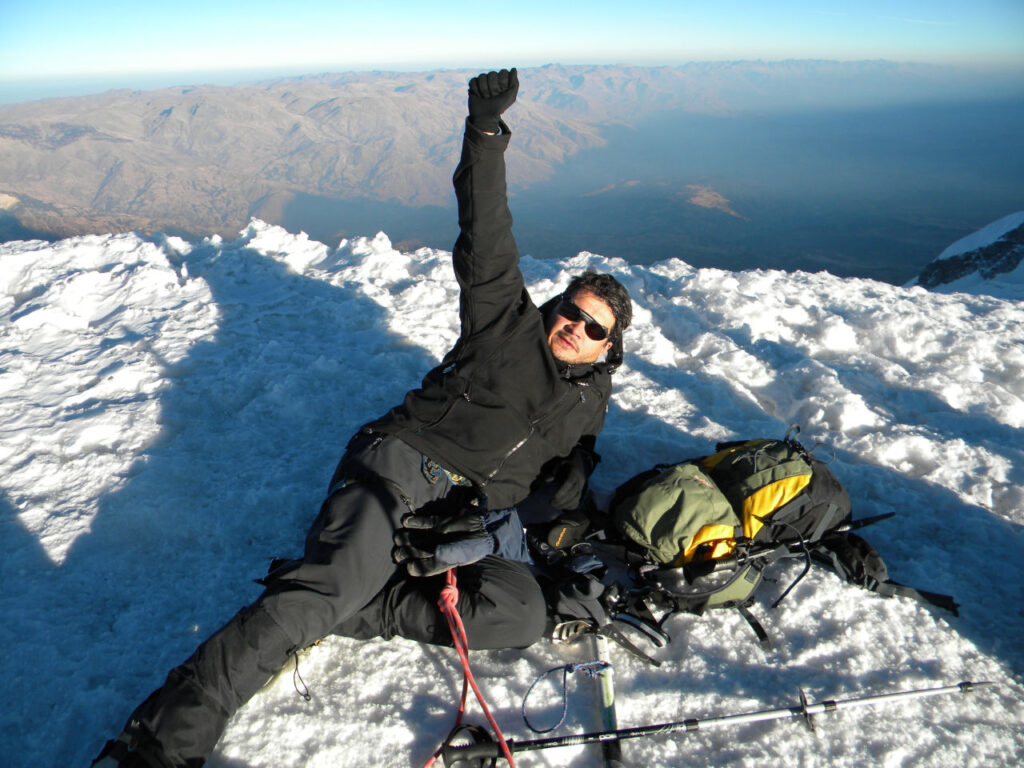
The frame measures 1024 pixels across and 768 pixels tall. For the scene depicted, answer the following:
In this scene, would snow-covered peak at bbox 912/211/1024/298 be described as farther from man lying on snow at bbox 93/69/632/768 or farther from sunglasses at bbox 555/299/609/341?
man lying on snow at bbox 93/69/632/768

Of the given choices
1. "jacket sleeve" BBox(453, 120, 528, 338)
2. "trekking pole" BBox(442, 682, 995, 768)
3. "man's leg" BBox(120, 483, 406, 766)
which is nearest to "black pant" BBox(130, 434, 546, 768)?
"man's leg" BBox(120, 483, 406, 766)

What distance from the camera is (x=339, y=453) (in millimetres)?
4824

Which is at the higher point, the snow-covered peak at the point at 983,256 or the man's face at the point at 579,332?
the man's face at the point at 579,332

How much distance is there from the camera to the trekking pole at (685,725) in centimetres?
240

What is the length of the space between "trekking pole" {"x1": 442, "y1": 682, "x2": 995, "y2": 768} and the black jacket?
140 centimetres

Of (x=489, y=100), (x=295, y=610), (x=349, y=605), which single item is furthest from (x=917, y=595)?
(x=489, y=100)

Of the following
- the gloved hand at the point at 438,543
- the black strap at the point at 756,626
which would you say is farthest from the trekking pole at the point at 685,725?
the gloved hand at the point at 438,543

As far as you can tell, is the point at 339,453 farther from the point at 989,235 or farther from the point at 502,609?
the point at 989,235

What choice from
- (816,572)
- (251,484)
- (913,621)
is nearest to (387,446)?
(251,484)

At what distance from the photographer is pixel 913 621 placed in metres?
3.22

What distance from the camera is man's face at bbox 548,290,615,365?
3.73 metres

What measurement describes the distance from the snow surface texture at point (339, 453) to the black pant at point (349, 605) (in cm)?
29

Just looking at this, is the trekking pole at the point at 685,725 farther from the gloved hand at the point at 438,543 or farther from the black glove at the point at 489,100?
the black glove at the point at 489,100

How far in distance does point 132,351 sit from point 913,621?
7.89 metres
